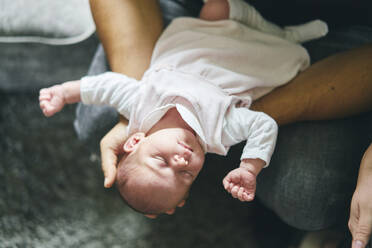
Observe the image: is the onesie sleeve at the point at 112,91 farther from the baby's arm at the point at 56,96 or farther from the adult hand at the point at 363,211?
the adult hand at the point at 363,211

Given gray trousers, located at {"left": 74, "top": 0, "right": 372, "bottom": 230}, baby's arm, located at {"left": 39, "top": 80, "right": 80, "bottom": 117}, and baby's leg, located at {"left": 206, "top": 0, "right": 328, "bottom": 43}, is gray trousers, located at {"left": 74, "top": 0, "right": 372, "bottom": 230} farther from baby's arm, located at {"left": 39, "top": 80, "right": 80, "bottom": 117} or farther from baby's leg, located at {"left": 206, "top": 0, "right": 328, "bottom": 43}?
baby's arm, located at {"left": 39, "top": 80, "right": 80, "bottom": 117}

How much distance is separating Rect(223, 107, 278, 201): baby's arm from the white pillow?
0.52 meters

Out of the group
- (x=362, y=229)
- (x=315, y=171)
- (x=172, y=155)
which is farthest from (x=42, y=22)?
(x=362, y=229)

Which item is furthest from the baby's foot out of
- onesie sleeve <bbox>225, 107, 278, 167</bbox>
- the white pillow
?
onesie sleeve <bbox>225, 107, 278, 167</bbox>

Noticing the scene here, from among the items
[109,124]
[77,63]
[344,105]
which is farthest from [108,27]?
[344,105]

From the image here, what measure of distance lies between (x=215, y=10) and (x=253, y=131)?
0.35 m

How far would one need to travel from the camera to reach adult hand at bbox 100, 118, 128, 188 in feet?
2.45

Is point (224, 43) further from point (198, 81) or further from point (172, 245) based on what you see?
point (172, 245)

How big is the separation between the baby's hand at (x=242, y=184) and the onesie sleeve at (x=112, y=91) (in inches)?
11.1

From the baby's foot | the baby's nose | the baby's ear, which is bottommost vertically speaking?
the baby's ear

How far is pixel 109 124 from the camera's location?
36.3 inches

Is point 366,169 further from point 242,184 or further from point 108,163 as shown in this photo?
point 108,163

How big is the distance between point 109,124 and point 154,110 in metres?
0.19

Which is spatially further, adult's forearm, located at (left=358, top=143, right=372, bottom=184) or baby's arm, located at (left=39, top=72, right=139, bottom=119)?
baby's arm, located at (left=39, top=72, right=139, bottom=119)
